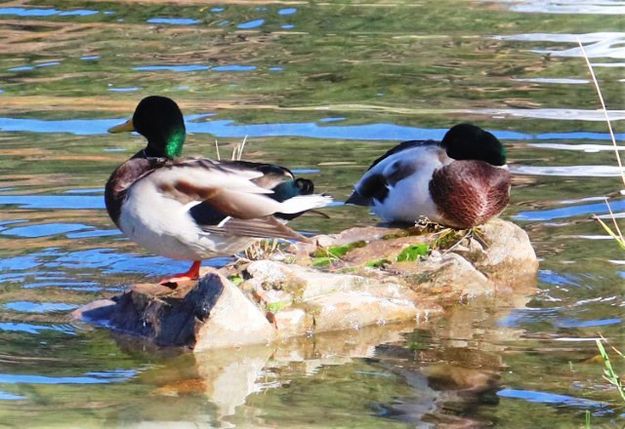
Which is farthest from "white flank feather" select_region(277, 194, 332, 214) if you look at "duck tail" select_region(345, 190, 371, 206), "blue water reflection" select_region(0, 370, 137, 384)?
"duck tail" select_region(345, 190, 371, 206)

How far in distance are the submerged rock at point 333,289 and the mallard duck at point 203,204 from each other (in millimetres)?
210

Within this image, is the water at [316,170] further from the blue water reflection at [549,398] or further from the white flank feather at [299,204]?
the white flank feather at [299,204]

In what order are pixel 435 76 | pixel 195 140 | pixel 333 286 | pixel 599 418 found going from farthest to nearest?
pixel 435 76 → pixel 195 140 → pixel 333 286 → pixel 599 418

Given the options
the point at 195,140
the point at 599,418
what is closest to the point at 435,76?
the point at 195,140

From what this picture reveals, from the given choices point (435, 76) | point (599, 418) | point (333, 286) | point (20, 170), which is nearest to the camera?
point (599, 418)

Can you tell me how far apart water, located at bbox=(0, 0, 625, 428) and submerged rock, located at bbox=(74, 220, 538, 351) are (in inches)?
4.5

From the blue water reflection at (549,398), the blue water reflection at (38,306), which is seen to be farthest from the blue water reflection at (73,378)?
the blue water reflection at (549,398)

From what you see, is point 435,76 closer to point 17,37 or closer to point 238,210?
point 17,37

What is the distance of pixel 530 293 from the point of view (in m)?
7.70

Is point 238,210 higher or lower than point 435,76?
higher

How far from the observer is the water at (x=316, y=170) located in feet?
19.9

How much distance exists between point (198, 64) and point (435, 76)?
2144 millimetres

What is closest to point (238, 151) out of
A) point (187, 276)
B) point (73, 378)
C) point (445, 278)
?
point (187, 276)

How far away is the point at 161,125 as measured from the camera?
730 centimetres
